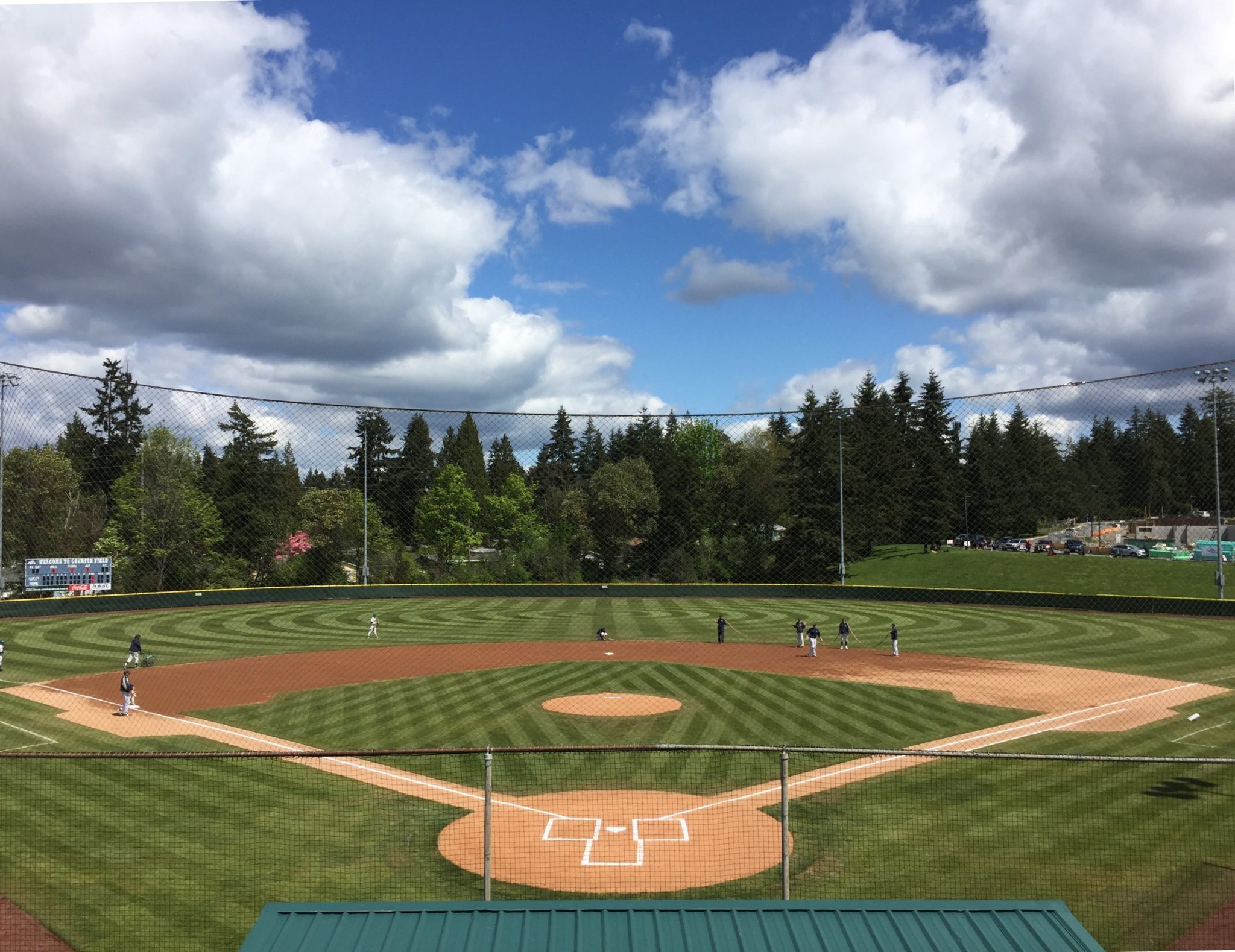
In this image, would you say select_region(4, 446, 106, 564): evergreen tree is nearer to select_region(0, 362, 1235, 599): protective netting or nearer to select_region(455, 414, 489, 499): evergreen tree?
select_region(0, 362, 1235, 599): protective netting

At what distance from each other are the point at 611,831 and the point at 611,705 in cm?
994

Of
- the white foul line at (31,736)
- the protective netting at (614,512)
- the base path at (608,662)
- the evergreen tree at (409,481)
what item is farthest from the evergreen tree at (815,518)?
the white foul line at (31,736)

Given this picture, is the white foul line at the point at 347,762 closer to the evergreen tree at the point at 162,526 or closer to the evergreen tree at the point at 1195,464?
the evergreen tree at the point at 162,526

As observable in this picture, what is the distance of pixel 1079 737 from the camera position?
2072 cm

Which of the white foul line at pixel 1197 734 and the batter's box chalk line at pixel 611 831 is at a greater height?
the batter's box chalk line at pixel 611 831

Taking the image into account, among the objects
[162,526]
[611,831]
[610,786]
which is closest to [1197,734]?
[610,786]

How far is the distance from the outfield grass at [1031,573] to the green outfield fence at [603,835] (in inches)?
1970

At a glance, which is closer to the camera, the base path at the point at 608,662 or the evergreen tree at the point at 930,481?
the base path at the point at 608,662

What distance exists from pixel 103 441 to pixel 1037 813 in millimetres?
89946

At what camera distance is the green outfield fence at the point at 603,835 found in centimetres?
1073

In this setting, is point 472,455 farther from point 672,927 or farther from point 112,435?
point 672,927

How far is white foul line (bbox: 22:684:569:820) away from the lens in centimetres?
1543

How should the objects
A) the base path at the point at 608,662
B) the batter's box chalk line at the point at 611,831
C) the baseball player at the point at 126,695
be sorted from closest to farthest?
the base path at the point at 608,662, the batter's box chalk line at the point at 611,831, the baseball player at the point at 126,695

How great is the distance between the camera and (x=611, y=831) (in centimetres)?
1405
